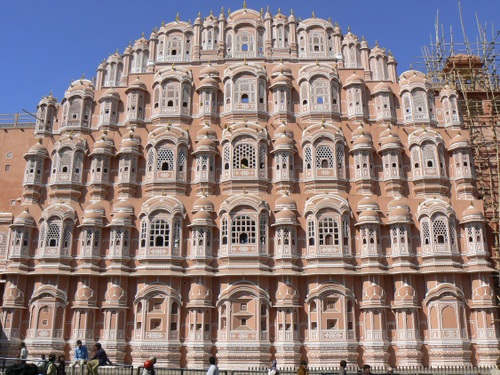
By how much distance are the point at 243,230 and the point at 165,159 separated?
7468 mm

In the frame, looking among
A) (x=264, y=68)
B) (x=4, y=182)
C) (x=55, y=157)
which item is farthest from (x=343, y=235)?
(x=4, y=182)

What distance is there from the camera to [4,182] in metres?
→ 38.9

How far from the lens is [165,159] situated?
35969 mm

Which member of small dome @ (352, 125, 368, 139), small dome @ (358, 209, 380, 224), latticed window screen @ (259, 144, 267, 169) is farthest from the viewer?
small dome @ (352, 125, 368, 139)

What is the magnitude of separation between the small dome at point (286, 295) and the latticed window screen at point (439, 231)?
374 inches

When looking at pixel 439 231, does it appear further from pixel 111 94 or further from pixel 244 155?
pixel 111 94

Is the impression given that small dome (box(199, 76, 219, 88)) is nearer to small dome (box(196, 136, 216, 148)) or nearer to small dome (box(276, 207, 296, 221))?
small dome (box(196, 136, 216, 148))

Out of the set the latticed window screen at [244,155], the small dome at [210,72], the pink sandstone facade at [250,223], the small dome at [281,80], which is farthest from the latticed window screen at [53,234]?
the small dome at [281,80]

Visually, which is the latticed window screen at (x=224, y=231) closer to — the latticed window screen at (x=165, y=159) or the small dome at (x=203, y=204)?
the small dome at (x=203, y=204)

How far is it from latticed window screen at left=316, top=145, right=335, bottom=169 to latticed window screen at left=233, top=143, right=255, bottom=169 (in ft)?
14.5

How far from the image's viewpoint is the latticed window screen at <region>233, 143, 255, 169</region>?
35625mm

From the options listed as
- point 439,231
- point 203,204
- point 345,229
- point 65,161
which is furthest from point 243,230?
point 65,161

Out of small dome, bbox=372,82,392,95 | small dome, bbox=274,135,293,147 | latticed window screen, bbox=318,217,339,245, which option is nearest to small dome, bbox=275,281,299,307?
latticed window screen, bbox=318,217,339,245

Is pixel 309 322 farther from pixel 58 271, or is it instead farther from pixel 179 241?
pixel 58 271
